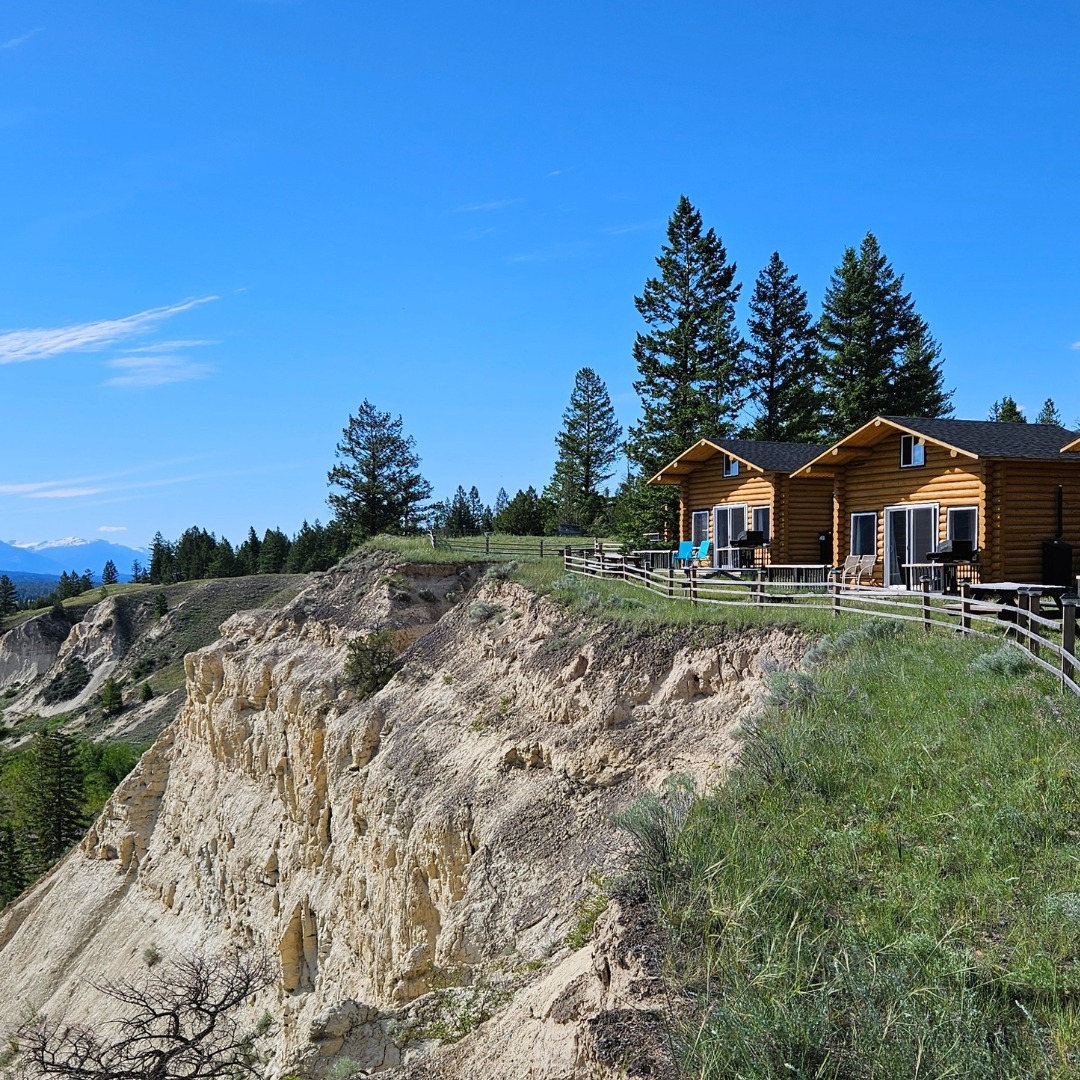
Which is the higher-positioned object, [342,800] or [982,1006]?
[982,1006]

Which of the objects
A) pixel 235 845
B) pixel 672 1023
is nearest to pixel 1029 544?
pixel 672 1023

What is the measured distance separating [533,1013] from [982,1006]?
12.8 ft

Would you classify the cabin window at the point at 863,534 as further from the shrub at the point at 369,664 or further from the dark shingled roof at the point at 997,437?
the shrub at the point at 369,664

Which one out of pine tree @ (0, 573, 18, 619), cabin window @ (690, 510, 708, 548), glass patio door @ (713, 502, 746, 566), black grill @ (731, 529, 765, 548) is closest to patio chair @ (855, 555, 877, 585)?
black grill @ (731, 529, 765, 548)

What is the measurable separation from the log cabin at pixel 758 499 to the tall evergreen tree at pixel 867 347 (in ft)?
64.0

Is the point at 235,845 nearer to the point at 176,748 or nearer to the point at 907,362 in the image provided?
the point at 176,748

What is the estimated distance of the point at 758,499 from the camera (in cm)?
2873

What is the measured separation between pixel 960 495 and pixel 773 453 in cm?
810

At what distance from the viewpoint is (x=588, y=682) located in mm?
16891

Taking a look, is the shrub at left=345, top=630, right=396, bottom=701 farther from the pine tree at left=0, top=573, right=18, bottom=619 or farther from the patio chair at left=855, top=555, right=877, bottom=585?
Result: the pine tree at left=0, top=573, right=18, bottom=619

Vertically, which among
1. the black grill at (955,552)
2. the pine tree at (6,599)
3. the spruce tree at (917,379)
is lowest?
the pine tree at (6,599)

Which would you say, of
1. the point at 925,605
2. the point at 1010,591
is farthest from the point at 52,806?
the point at 1010,591

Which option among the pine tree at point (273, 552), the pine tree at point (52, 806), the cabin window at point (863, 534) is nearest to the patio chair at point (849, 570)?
the cabin window at point (863, 534)

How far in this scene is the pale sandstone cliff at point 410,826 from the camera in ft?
29.9
